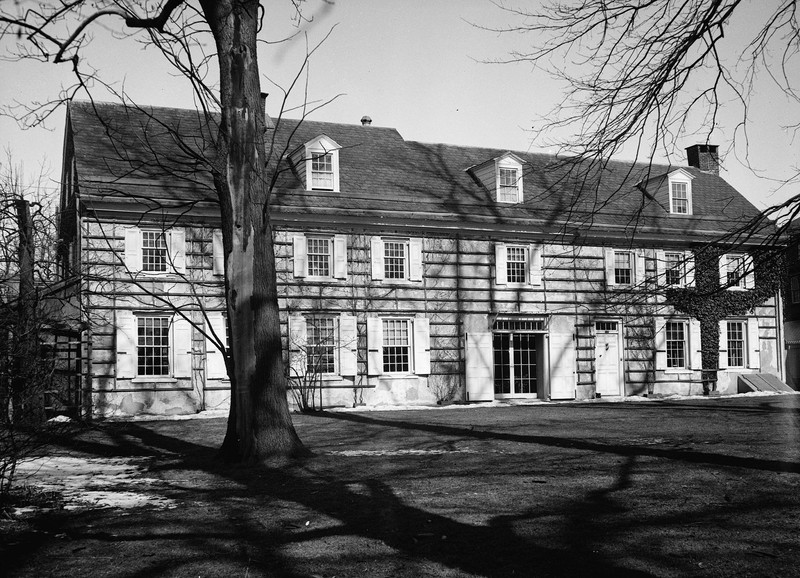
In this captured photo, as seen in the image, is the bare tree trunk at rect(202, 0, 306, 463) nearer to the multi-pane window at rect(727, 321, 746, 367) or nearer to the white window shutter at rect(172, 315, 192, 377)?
the white window shutter at rect(172, 315, 192, 377)

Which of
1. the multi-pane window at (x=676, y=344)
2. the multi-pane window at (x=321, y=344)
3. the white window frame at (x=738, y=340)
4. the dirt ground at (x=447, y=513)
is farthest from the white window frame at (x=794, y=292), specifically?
the dirt ground at (x=447, y=513)

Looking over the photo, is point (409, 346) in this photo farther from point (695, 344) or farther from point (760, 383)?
point (760, 383)

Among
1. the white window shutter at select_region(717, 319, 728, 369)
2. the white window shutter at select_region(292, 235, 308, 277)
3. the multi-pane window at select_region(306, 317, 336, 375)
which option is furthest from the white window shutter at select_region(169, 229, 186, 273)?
the white window shutter at select_region(717, 319, 728, 369)

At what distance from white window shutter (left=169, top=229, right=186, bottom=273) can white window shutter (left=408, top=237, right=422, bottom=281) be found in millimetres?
6595

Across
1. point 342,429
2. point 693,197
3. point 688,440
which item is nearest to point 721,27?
point 688,440

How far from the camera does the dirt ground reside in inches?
228

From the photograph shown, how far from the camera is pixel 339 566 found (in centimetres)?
577

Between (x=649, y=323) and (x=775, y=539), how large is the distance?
2135 centimetres

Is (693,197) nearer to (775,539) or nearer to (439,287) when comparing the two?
(439,287)

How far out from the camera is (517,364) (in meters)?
26.1

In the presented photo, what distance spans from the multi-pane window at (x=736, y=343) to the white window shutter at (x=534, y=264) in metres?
7.88

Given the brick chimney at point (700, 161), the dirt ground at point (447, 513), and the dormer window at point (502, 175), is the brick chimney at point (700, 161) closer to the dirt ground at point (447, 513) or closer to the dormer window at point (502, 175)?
the dormer window at point (502, 175)

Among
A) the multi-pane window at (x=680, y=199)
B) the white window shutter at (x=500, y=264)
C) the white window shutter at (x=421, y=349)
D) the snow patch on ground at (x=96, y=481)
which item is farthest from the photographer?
the multi-pane window at (x=680, y=199)

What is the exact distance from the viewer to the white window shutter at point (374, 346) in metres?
23.4
